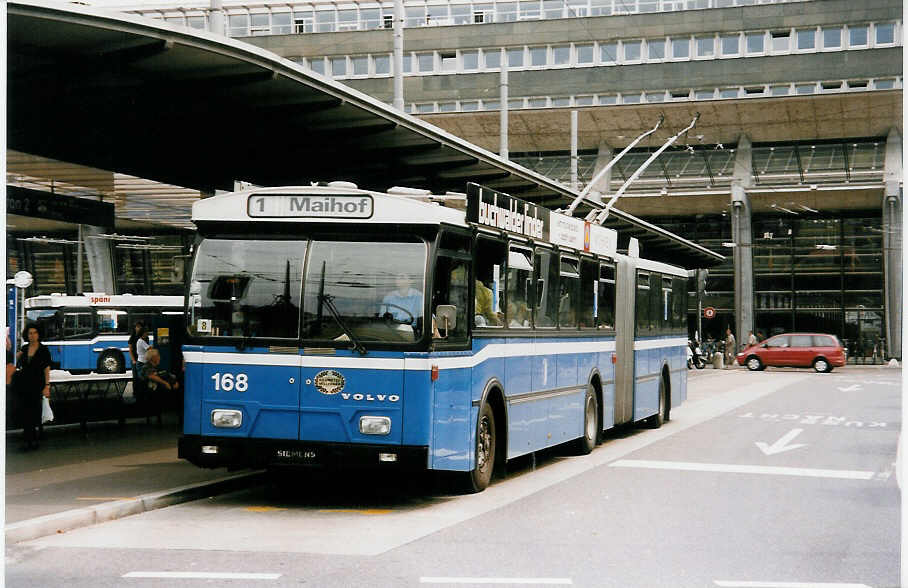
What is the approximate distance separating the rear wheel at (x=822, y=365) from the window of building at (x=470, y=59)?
67.0ft

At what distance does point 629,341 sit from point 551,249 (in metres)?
4.61

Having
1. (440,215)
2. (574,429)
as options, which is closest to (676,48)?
(574,429)

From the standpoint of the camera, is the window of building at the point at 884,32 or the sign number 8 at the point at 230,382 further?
the window of building at the point at 884,32

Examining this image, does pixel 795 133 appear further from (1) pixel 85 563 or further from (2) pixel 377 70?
(1) pixel 85 563

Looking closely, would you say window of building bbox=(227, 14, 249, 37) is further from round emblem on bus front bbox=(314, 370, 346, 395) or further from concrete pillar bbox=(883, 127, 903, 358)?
round emblem on bus front bbox=(314, 370, 346, 395)

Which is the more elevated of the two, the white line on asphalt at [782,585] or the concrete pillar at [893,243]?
the concrete pillar at [893,243]

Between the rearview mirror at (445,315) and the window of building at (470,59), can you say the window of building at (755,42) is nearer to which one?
the window of building at (470,59)

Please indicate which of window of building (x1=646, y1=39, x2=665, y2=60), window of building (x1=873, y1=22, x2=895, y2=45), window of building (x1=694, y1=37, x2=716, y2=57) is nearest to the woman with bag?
window of building (x1=646, y1=39, x2=665, y2=60)

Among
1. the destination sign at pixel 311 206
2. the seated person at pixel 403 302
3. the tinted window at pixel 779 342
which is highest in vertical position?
the destination sign at pixel 311 206

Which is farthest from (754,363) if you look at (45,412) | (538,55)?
(45,412)

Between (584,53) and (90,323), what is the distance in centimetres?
2621

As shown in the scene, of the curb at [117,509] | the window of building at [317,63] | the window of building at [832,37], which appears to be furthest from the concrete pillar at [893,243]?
the curb at [117,509]

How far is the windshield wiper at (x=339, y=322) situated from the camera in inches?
424

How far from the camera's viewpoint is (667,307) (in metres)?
21.5
